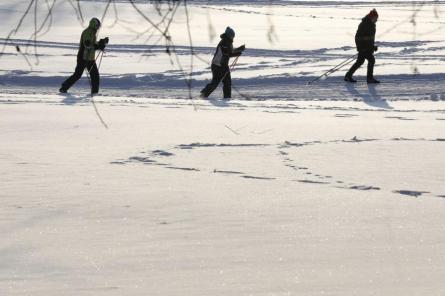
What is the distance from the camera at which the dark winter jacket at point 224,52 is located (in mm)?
13797

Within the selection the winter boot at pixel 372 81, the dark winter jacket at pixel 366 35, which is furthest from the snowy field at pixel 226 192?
the dark winter jacket at pixel 366 35

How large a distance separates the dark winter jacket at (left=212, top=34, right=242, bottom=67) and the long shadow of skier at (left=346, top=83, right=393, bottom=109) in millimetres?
1864

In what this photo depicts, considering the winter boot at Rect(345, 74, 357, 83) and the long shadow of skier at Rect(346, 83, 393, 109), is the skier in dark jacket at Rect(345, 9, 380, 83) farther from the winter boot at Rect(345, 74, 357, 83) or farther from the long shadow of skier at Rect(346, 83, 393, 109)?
the long shadow of skier at Rect(346, 83, 393, 109)

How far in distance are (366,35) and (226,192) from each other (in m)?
10.1

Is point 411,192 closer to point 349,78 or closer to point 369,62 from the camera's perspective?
point 369,62

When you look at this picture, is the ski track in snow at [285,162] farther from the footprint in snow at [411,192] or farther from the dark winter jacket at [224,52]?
the dark winter jacket at [224,52]

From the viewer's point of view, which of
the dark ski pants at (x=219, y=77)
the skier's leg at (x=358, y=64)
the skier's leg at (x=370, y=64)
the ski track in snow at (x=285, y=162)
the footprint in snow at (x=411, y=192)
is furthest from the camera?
the skier's leg at (x=358, y=64)

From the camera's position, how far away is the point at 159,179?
6.58 metres

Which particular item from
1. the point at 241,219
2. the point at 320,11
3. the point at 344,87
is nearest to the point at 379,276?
the point at 241,219

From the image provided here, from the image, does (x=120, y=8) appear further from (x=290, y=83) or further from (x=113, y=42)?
(x=290, y=83)

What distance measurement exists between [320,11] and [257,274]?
2737cm

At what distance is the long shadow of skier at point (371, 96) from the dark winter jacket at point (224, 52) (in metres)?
1.86

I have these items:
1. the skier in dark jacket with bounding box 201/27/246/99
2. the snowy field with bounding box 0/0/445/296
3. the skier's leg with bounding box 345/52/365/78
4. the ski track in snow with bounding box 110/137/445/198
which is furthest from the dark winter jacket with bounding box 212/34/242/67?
the ski track in snow with bounding box 110/137/445/198

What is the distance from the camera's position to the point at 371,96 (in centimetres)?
1430
